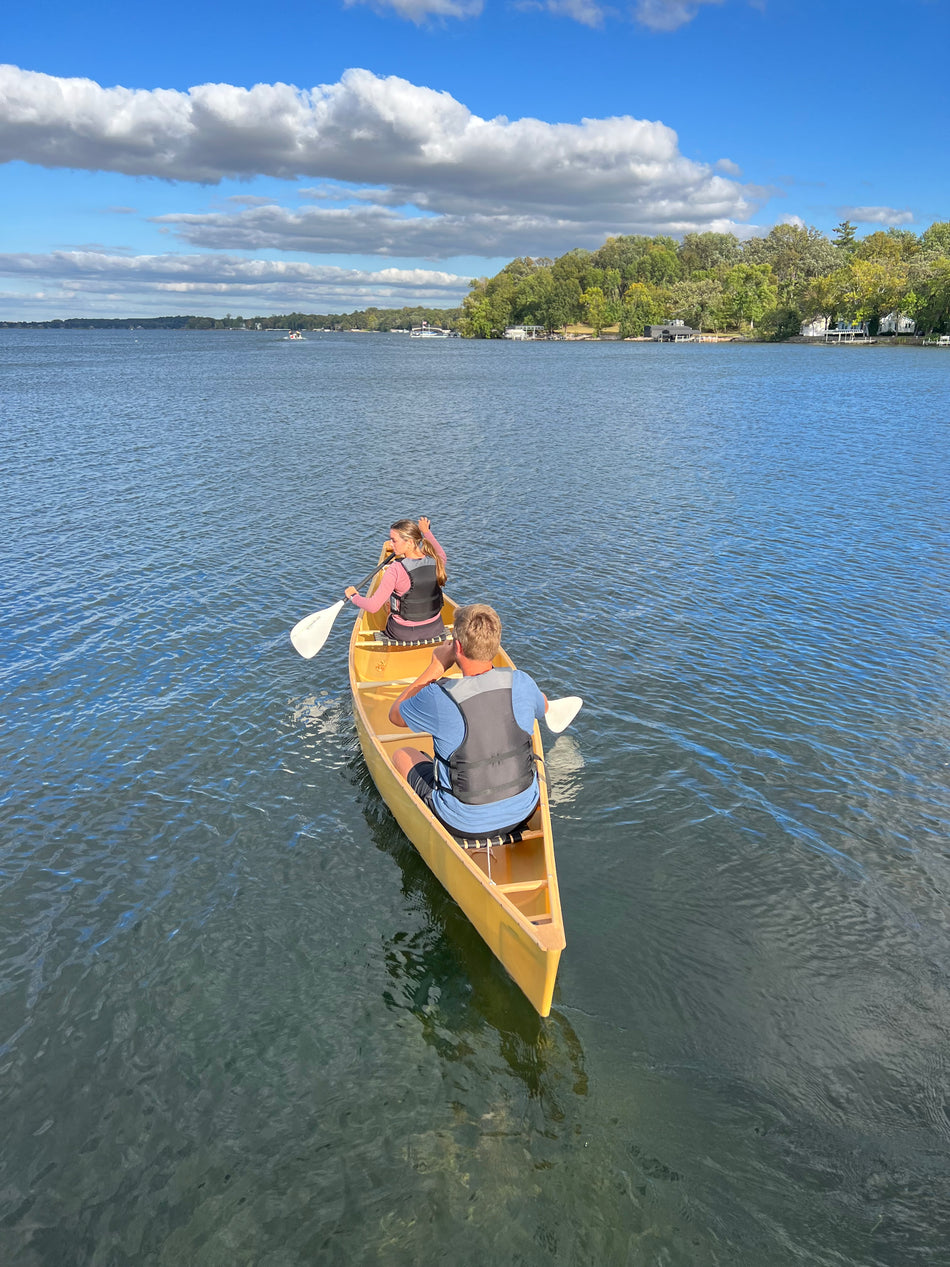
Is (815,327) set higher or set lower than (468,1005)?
lower

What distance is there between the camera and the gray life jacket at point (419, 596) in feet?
39.4

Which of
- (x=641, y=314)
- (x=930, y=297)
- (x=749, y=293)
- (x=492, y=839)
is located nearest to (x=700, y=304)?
(x=641, y=314)

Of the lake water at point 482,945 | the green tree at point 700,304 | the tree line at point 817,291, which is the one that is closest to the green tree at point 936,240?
the tree line at point 817,291

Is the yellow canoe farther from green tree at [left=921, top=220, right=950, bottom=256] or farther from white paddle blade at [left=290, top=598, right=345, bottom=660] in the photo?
green tree at [left=921, top=220, right=950, bottom=256]

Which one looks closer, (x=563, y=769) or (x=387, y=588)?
(x=563, y=769)

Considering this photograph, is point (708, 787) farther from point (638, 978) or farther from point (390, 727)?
point (390, 727)

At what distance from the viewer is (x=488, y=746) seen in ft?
22.2

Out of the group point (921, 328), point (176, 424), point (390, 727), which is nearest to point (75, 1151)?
point (390, 727)

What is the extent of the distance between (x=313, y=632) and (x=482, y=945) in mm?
6944

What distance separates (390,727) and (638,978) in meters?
4.53

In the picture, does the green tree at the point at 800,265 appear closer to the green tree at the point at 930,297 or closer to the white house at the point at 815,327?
the white house at the point at 815,327

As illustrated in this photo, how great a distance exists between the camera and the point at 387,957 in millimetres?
7504

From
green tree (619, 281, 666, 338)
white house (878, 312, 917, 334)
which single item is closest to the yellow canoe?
white house (878, 312, 917, 334)

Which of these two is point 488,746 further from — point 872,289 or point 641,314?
point 641,314
